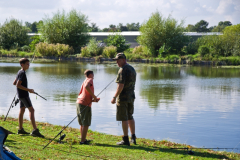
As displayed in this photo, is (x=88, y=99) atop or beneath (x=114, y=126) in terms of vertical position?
atop

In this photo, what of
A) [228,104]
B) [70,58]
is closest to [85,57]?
[70,58]

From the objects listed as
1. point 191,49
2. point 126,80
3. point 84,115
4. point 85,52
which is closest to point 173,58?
point 191,49

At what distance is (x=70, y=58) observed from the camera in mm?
42781

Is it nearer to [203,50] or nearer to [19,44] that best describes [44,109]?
[203,50]

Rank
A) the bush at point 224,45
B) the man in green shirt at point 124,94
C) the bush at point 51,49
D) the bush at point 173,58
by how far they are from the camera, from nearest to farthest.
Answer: the man in green shirt at point 124,94 → the bush at point 224,45 → the bush at point 173,58 → the bush at point 51,49

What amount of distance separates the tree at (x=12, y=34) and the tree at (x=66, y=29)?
16.8 ft

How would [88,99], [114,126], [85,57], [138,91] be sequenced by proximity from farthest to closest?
[85,57], [138,91], [114,126], [88,99]

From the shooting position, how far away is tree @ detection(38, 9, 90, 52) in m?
47.8

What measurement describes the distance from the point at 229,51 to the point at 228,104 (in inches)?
1103

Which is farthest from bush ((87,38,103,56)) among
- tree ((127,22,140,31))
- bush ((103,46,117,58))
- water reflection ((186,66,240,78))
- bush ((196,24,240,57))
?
tree ((127,22,140,31))

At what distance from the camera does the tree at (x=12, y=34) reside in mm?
51409

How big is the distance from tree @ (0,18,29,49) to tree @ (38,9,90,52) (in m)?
5.13

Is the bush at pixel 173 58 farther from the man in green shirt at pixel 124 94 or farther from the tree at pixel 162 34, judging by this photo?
the man in green shirt at pixel 124 94

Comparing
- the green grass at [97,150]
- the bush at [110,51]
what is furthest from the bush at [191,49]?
the green grass at [97,150]
